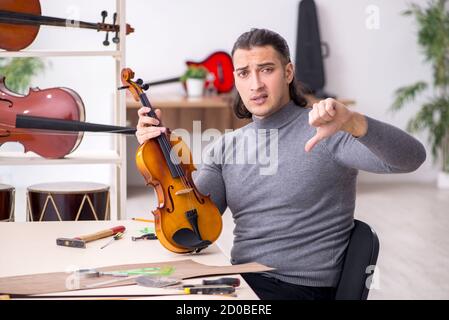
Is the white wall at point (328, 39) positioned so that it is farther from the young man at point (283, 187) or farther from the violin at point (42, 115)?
the young man at point (283, 187)

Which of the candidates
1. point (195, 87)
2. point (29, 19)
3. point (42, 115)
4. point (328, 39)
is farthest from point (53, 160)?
point (328, 39)

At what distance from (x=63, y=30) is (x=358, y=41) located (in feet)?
7.94

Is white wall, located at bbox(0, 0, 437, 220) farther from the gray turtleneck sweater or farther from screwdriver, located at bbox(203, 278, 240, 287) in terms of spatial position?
screwdriver, located at bbox(203, 278, 240, 287)

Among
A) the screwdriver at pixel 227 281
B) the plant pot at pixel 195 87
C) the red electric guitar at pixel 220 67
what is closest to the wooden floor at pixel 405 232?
the plant pot at pixel 195 87

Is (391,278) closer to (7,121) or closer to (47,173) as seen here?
(7,121)

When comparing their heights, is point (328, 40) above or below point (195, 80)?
above

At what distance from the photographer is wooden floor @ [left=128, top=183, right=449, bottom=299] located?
3.32 m

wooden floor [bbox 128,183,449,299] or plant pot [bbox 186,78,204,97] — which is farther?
plant pot [bbox 186,78,204,97]

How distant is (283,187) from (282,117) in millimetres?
199

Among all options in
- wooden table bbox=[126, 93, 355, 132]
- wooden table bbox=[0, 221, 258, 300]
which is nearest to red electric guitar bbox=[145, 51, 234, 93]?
wooden table bbox=[126, 93, 355, 132]

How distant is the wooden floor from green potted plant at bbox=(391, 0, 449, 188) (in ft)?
1.34

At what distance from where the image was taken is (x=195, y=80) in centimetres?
584

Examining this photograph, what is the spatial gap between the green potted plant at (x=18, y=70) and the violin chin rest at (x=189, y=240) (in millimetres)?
4192

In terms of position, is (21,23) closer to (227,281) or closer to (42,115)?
(42,115)
